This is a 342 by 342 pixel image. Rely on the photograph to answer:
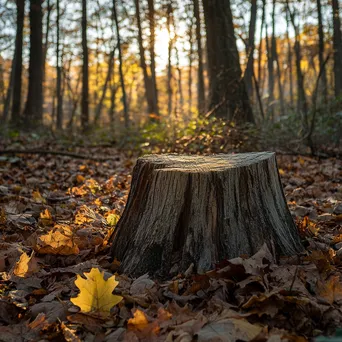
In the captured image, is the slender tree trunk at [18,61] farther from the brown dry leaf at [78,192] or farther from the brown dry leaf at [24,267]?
the brown dry leaf at [24,267]

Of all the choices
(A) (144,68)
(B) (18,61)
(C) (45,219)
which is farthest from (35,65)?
(C) (45,219)

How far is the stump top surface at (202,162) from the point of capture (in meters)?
2.50

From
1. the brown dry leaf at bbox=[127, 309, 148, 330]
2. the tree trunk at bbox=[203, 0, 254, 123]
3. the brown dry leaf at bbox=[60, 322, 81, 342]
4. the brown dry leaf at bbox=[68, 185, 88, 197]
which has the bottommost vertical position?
the brown dry leaf at bbox=[60, 322, 81, 342]

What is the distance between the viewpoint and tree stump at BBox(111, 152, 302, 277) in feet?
7.71

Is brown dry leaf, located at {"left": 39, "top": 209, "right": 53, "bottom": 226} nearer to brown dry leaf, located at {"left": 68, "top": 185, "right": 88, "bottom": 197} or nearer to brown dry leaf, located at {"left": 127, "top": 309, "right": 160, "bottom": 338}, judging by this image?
brown dry leaf, located at {"left": 68, "top": 185, "right": 88, "bottom": 197}

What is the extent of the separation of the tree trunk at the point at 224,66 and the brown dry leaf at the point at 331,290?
19.9 ft

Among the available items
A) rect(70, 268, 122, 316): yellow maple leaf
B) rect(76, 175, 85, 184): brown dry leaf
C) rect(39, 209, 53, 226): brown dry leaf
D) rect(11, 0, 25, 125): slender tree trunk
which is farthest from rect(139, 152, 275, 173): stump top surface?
rect(11, 0, 25, 125): slender tree trunk

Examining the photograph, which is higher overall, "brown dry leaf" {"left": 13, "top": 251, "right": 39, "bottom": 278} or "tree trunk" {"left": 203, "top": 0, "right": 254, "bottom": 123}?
Result: "tree trunk" {"left": 203, "top": 0, "right": 254, "bottom": 123}

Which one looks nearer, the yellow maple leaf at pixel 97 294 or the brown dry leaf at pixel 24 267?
the yellow maple leaf at pixel 97 294

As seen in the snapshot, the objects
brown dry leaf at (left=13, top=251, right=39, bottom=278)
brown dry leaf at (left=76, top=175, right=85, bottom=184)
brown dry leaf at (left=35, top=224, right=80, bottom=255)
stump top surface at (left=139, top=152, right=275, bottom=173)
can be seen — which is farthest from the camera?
brown dry leaf at (left=76, top=175, right=85, bottom=184)

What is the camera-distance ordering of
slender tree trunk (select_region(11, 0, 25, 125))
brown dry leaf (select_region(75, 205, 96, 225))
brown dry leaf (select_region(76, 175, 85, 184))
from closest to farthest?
brown dry leaf (select_region(75, 205, 96, 225)), brown dry leaf (select_region(76, 175, 85, 184)), slender tree trunk (select_region(11, 0, 25, 125))

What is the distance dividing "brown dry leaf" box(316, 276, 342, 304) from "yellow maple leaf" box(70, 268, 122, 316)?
1.02 m

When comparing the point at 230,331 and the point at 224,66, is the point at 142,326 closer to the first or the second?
the point at 230,331

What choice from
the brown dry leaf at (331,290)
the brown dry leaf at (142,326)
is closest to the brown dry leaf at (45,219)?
the brown dry leaf at (142,326)
